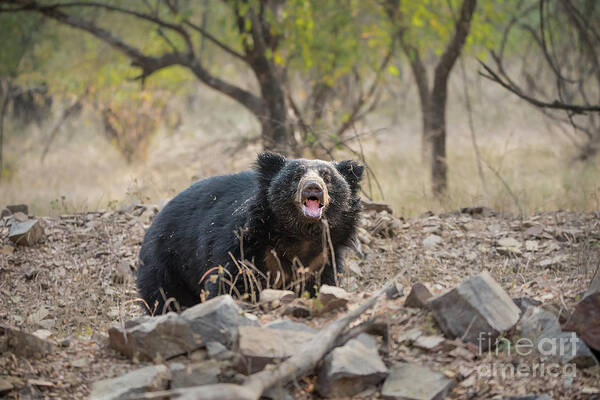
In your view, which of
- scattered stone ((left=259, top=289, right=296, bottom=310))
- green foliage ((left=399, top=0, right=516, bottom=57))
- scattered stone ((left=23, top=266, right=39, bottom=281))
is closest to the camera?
scattered stone ((left=259, top=289, right=296, bottom=310))

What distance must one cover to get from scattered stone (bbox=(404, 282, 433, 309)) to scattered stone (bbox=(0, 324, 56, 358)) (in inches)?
71.5

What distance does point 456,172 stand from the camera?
34.9ft

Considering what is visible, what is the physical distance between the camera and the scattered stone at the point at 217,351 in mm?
2898

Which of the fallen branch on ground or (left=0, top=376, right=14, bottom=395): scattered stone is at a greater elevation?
the fallen branch on ground

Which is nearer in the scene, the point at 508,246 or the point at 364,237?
the point at 508,246

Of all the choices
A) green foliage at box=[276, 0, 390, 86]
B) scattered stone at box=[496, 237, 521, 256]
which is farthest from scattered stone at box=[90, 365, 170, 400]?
green foliage at box=[276, 0, 390, 86]

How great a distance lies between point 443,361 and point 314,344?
619 mm

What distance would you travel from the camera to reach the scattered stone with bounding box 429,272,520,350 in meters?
3.00

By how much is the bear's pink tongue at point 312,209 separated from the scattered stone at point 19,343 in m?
1.83

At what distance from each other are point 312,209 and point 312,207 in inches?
0.8

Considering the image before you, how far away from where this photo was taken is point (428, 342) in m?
3.01

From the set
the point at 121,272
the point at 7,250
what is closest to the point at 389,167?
the point at 121,272

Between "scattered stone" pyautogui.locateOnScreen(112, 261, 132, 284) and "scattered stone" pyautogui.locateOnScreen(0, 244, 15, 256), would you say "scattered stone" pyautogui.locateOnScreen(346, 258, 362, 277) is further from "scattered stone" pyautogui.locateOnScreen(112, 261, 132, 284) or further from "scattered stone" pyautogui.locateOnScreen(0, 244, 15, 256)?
"scattered stone" pyautogui.locateOnScreen(0, 244, 15, 256)

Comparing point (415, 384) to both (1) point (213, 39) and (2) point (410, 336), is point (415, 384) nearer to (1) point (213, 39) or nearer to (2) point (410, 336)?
(2) point (410, 336)
